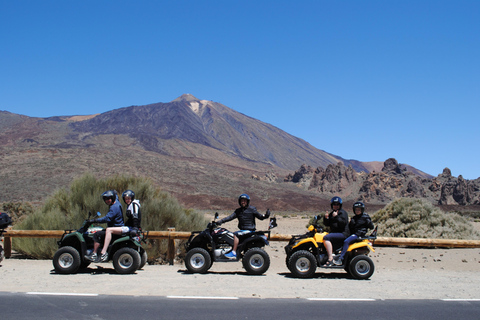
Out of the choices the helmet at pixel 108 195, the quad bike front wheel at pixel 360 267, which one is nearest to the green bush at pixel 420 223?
the quad bike front wheel at pixel 360 267

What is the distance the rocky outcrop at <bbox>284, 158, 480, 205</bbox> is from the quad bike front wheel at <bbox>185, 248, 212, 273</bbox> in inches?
2926

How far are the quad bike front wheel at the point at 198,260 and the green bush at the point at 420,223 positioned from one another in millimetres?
9795

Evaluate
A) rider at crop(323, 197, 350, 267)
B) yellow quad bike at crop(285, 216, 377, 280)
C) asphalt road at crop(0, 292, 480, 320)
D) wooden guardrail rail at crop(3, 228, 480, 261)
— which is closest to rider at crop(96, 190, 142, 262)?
wooden guardrail rail at crop(3, 228, 480, 261)

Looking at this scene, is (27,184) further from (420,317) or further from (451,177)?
(451,177)

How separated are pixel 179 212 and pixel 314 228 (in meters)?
5.30

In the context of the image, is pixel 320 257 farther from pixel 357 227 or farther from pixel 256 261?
pixel 256 261

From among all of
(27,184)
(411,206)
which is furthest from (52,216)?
(27,184)

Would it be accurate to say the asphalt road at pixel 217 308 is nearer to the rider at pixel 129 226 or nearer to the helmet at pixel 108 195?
the rider at pixel 129 226

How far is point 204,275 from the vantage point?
939 centimetres

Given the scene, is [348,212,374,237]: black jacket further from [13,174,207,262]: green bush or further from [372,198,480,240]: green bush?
[372,198,480,240]: green bush

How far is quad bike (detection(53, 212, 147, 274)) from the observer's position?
9.16m

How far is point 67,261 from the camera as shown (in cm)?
924

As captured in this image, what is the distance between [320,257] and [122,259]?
378cm

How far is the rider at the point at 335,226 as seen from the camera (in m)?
9.14
